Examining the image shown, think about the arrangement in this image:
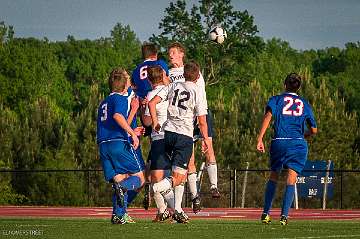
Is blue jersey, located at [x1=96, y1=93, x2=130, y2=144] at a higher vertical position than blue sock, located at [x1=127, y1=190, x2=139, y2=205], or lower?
higher

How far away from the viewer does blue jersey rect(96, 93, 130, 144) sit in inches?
659

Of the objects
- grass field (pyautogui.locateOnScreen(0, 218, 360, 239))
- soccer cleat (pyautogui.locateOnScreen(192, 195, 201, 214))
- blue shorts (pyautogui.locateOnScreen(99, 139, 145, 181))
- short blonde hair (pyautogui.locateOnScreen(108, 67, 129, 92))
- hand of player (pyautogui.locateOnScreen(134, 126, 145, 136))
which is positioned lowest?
grass field (pyautogui.locateOnScreen(0, 218, 360, 239))

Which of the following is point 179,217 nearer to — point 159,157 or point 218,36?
point 159,157

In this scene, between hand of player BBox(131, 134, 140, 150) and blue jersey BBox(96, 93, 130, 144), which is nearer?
hand of player BBox(131, 134, 140, 150)

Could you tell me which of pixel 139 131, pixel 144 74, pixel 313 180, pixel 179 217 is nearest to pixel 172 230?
pixel 179 217

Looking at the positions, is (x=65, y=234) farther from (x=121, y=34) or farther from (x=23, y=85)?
(x=121, y=34)

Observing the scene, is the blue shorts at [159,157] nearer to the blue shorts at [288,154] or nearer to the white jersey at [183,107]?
the white jersey at [183,107]

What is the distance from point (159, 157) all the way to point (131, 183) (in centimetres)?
53

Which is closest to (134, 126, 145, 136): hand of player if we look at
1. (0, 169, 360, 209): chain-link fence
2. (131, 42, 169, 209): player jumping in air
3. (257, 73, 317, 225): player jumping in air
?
(131, 42, 169, 209): player jumping in air

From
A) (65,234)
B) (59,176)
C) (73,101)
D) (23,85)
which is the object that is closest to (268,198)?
(65,234)

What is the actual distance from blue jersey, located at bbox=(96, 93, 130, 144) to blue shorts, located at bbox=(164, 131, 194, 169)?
2.14 feet

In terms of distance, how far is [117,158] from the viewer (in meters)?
16.9

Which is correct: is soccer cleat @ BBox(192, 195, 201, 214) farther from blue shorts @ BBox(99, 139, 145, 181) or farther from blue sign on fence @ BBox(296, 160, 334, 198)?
blue sign on fence @ BBox(296, 160, 334, 198)

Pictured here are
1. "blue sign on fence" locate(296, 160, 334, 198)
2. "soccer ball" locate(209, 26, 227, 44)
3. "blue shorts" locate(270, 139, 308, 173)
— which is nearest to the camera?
"blue shorts" locate(270, 139, 308, 173)
